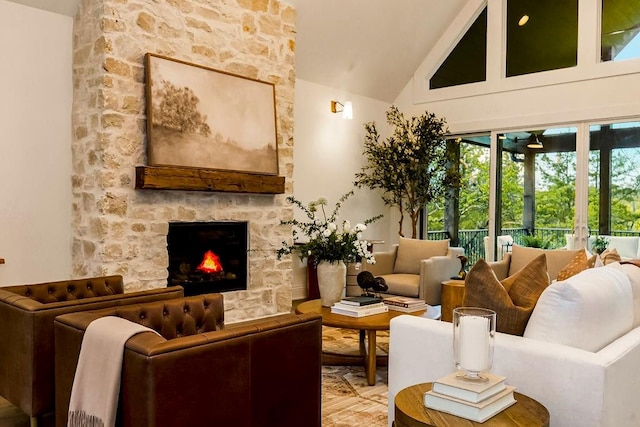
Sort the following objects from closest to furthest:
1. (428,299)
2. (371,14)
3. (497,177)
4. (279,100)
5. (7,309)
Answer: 1. (7,309)
2. (428,299)
3. (279,100)
4. (371,14)
5. (497,177)

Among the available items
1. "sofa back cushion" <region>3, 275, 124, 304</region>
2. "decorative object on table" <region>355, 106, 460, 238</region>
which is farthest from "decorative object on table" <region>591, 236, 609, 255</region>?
"sofa back cushion" <region>3, 275, 124, 304</region>

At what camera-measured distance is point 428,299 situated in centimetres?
536

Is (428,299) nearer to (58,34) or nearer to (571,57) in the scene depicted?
(571,57)

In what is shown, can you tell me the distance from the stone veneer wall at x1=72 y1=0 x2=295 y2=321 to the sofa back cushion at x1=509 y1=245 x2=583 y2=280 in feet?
8.60

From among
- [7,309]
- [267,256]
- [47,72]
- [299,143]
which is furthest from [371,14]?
[7,309]

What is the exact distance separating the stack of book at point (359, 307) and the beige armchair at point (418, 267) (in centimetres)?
150

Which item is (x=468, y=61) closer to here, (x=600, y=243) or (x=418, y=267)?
(x=600, y=243)

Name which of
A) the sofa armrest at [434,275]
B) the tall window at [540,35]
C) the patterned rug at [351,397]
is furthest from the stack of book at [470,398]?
the tall window at [540,35]

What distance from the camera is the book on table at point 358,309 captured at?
147 inches

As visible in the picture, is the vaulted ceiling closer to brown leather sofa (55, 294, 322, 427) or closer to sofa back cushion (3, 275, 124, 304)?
sofa back cushion (3, 275, 124, 304)

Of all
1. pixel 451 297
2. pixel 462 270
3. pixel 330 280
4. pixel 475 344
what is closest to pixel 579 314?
pixel 475 344

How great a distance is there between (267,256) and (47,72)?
2.58 m

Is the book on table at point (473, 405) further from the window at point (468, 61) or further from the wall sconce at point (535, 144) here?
the window at point (468, 61)

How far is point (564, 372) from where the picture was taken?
189 centimetres
